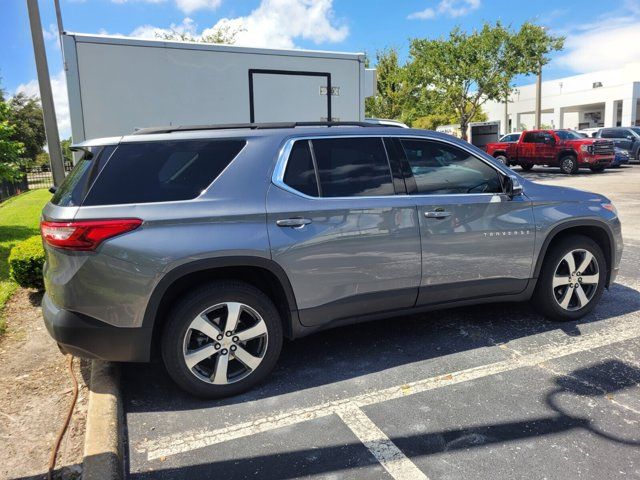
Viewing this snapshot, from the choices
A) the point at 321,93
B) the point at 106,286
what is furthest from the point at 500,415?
the point at 321,93

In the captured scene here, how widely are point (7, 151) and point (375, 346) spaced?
28.0 feet

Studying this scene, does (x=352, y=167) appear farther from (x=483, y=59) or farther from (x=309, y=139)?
(x=483, y=59)

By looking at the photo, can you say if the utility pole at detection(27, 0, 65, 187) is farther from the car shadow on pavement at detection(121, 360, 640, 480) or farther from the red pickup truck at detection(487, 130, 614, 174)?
the red pickup truck at detection(487, 130, 614, 174)

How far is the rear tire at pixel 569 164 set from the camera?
21.5 m

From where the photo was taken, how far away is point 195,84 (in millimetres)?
6340


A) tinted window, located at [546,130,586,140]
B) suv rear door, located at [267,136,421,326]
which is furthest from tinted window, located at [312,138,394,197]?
tinted window, located at [546,130,586,140]

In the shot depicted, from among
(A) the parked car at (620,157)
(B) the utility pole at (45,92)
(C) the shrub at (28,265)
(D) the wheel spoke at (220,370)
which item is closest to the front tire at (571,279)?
(D) the wheel spoke at (220,370)

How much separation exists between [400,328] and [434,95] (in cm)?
2302

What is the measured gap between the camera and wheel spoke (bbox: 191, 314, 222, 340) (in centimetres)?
326

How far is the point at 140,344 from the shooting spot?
3.19 meters

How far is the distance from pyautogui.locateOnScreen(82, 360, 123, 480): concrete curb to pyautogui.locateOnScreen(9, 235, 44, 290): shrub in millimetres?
2102

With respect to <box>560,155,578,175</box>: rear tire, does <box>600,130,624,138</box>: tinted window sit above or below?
above

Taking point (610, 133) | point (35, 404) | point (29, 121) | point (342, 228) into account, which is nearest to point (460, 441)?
point (342, 228)

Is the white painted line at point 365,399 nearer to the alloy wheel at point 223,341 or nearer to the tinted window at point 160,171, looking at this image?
the alloy wheel at point 223,341
